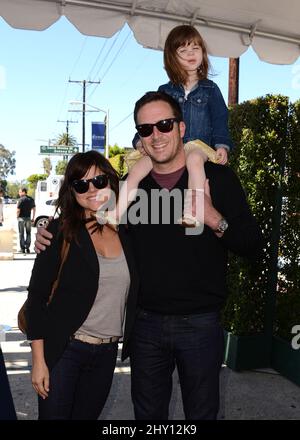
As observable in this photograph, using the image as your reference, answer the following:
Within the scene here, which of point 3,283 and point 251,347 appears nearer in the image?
point 251,347

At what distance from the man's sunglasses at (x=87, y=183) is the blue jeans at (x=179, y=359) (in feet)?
2.12

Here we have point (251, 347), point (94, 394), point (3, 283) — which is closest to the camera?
point (94, 394)

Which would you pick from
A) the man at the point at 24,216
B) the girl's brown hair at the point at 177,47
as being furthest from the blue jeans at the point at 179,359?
the man at the point at 24,216

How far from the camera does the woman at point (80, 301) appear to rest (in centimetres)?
223

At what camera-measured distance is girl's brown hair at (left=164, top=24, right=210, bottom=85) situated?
9.06ft

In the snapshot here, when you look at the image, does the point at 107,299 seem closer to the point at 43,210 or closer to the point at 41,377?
the point at 41,377

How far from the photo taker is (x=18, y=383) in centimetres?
464

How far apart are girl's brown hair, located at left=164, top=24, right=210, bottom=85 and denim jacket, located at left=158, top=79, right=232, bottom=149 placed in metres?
0.10

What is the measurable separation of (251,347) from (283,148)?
6.73ft

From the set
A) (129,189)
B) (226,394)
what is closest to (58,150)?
(226,394)

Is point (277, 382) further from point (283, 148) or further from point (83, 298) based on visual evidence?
point (83, 298)

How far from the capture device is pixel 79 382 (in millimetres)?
2355

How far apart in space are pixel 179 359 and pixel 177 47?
171cm
